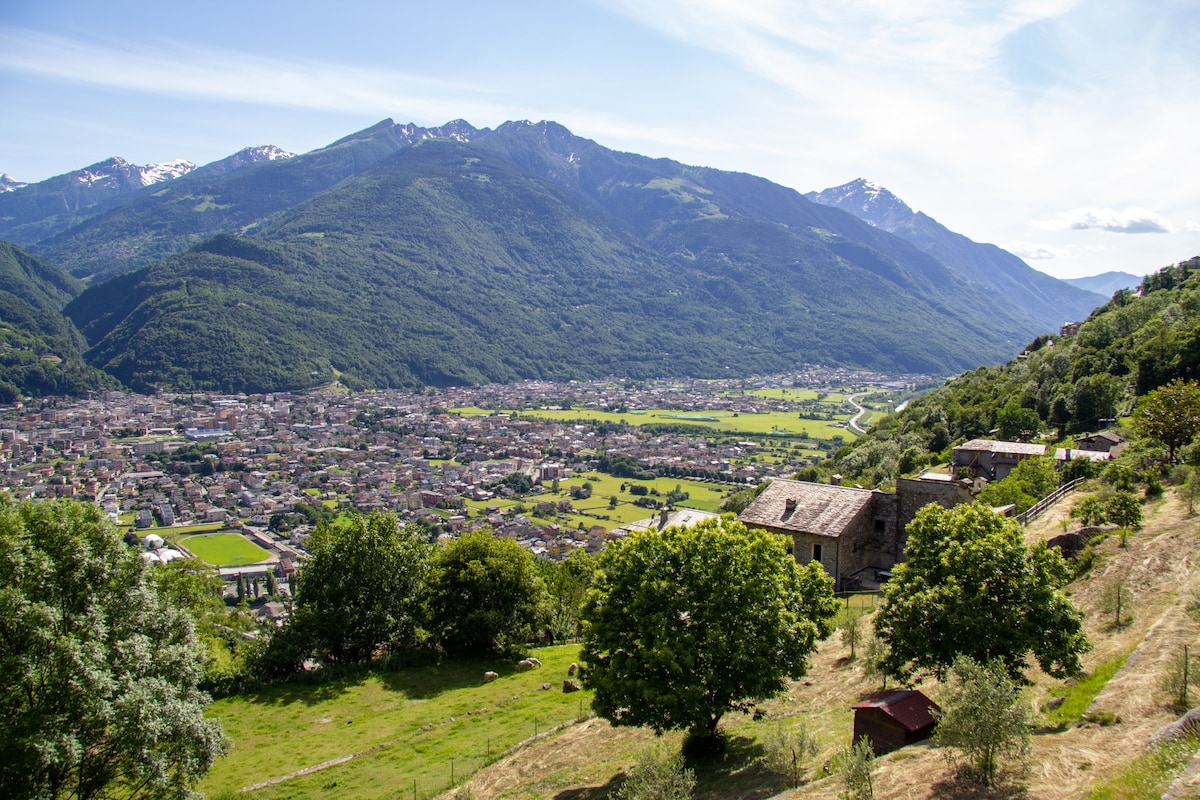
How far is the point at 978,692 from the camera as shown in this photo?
11.7 metres

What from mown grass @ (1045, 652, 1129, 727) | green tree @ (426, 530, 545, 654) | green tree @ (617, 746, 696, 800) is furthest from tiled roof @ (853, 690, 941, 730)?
green tree @ (426, 530, 545, 654)

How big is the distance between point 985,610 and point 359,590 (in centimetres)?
2280

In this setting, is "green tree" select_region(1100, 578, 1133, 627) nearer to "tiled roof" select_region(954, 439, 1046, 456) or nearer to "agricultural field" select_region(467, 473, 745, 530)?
"tiled roof" select_region(954, 439, 1046, 456)

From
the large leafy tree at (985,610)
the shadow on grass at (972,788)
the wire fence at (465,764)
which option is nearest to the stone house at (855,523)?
the wire fence at (465,764)

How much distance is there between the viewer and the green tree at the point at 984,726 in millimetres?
11320

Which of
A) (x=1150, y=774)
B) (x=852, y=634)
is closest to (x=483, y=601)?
(x=852, y=634)

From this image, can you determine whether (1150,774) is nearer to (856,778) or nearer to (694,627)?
(856,778)

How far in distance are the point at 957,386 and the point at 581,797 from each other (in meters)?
80.9

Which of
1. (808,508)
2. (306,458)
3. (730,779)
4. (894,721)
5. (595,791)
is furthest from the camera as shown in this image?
(306,458)

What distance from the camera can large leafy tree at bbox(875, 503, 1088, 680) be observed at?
14805mm

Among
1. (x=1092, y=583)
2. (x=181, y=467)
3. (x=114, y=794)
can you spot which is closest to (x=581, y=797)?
(x=114, y=794)

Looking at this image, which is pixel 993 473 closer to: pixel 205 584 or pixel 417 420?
pixel 205 584

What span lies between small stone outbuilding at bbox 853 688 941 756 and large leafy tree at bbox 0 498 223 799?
14.2 metres

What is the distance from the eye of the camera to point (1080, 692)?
14.3 m
